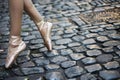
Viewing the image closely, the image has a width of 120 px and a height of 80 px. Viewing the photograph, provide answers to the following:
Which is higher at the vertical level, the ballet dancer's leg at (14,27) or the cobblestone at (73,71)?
the ballet dancer's leg at (14,27)

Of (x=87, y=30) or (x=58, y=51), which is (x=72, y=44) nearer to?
(x=58, y=51)

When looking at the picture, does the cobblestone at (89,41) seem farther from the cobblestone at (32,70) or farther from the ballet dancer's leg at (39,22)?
the cobblestone at (32,70)

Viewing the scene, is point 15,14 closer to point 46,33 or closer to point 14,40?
point 14,40

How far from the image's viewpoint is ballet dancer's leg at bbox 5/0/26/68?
10.4ft

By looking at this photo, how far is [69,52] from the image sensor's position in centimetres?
352

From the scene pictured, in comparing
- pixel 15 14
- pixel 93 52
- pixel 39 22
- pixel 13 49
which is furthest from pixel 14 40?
pixel 93 52

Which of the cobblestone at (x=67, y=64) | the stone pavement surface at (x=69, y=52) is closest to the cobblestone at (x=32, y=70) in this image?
the stone pavement surface at (x=69, y=52)

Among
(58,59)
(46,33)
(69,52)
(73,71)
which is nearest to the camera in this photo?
(73,71)

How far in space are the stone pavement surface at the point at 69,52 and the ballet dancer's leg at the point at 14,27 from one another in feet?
0.39

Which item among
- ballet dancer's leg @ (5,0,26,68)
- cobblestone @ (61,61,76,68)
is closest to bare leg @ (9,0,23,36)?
ballet dancer's leg @ (5,0,26,68)

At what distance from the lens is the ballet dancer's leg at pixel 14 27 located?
3179 mm

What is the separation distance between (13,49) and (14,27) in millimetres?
245

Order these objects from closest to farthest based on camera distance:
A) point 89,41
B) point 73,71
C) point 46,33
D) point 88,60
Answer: point 73,71, point 88,60, point 46,33, point 89,41

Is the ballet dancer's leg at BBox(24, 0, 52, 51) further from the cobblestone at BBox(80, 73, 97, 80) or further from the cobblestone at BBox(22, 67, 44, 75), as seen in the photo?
the cobblestone at BBox(80, 73, 97, 80)
